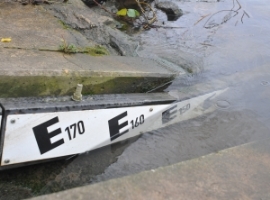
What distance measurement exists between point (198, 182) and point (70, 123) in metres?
1.04

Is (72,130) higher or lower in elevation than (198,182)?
higher

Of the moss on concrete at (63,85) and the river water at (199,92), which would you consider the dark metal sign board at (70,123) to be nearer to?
the river water at (199,92)

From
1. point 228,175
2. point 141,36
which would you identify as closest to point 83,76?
point 228,175

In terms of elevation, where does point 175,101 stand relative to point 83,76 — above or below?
below

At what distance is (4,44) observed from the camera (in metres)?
3.60

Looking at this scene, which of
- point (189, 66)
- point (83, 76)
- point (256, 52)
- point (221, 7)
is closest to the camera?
point (83, 76)

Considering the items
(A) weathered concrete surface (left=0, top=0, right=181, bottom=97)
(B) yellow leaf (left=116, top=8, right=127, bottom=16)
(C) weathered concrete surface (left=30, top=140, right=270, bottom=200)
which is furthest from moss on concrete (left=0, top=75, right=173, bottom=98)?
(B) yellow leaf (left=116, top=8, right=127, bottom=16)

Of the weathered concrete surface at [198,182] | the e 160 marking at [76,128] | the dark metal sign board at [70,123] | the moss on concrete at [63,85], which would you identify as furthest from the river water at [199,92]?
the moss on concrete at [63,85]

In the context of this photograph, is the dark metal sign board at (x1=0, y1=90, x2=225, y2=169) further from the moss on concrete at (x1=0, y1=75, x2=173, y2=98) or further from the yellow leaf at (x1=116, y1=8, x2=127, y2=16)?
the yellow leaf at (x1=116, y1=8, x2=127, y2=16)

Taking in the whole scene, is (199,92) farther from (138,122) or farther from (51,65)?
(51,65)

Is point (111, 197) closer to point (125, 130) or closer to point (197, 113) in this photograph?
point (125, 130)

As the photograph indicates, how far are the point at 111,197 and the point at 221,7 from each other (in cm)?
660

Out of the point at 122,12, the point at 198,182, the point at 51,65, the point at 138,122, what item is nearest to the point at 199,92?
the point at 138,122

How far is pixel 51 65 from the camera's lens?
334 cm
